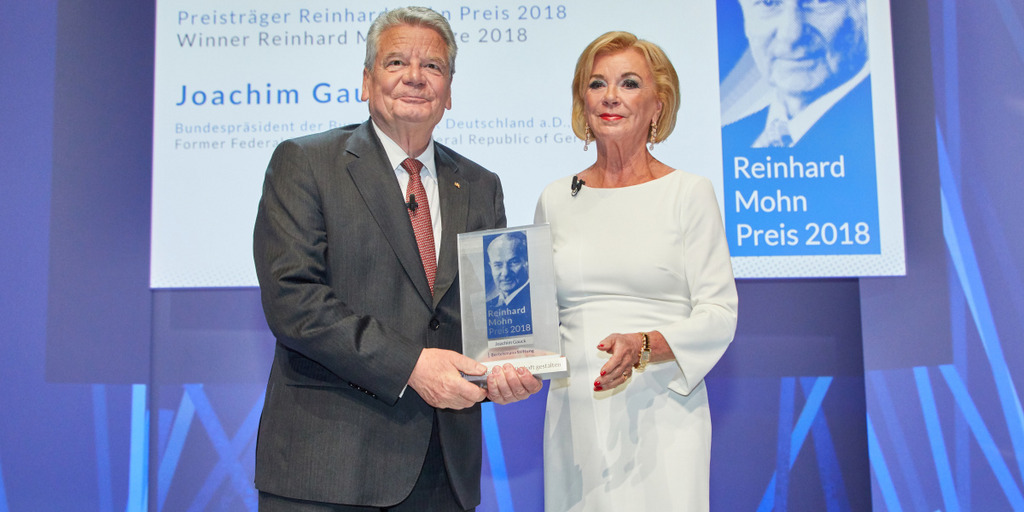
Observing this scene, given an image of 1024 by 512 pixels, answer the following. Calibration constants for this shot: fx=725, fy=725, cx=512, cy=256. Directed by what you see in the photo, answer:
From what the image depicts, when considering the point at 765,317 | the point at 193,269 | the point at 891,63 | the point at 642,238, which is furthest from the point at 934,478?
the point at 193,269

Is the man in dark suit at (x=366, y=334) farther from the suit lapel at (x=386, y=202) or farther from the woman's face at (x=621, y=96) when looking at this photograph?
the woman's face at (x=621, y=96)

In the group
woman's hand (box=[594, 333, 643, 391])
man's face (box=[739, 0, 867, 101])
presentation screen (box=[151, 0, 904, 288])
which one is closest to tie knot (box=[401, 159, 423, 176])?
woman's hand (box=[594, 333, 643, 391])

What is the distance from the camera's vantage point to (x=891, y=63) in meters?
3.27

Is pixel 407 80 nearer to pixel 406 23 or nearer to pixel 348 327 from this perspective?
pixel 406 23

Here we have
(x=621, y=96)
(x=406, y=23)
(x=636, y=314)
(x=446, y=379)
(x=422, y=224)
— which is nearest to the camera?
(x=446, y=379)

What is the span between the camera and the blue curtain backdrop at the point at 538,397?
3.21 metres

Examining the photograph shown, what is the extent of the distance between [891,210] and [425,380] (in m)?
2.59

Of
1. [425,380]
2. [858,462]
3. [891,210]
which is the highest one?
[891,210]

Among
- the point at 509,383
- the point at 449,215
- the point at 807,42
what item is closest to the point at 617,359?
the point at 509,383

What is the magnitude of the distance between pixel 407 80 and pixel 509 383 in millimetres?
772

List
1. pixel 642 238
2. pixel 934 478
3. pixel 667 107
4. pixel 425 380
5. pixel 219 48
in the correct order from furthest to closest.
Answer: pixel 219 48
pixel 934 478
pixel 667 107
pixel 642 238
pixel 425 380

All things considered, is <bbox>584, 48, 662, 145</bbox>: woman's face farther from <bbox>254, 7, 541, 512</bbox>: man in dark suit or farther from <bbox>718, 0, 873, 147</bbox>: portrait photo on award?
<bbox>718, 0, 873, 147</bbox>: portrait photo on award

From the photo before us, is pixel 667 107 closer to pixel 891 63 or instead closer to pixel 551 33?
pixel 551 33

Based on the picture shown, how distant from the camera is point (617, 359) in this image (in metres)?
1.60
